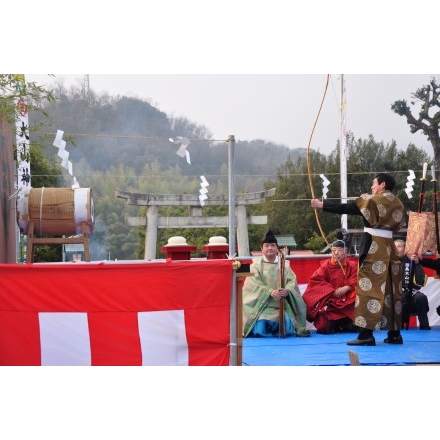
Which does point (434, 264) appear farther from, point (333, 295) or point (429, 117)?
point (429, 117)

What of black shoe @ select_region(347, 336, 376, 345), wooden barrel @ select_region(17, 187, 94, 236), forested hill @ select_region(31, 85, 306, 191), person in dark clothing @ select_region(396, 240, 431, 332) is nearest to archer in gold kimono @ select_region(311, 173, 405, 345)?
black shoe @ select_region(347, 336, 376, 345)

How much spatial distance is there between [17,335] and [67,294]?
1.24 ft

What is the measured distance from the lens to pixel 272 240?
23.6 ft

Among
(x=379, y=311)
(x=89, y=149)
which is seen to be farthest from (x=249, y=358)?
(x=89, y=149)

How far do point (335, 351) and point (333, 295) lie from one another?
154 centimetres

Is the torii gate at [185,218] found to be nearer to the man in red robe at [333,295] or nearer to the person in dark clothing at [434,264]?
the man in red robe at [333,295]

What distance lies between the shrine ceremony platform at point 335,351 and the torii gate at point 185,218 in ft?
39.0

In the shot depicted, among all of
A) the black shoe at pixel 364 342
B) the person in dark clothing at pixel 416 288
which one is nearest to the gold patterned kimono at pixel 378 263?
the black shoe at pixel 364 342

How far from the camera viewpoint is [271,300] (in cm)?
711

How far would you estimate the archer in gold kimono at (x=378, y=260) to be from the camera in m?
5.87

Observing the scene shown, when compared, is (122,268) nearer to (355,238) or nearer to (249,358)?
(249,358)

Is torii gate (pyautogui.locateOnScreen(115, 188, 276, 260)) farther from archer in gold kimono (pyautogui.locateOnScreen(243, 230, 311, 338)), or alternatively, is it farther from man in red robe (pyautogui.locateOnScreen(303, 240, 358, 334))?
archer in gold kimono (pyautogui.locateOnScreen(243, 230, 311, 338))

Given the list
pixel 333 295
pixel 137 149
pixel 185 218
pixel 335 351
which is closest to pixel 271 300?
pixel 333 295

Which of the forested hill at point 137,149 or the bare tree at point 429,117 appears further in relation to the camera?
the forested hill at point 137,149
